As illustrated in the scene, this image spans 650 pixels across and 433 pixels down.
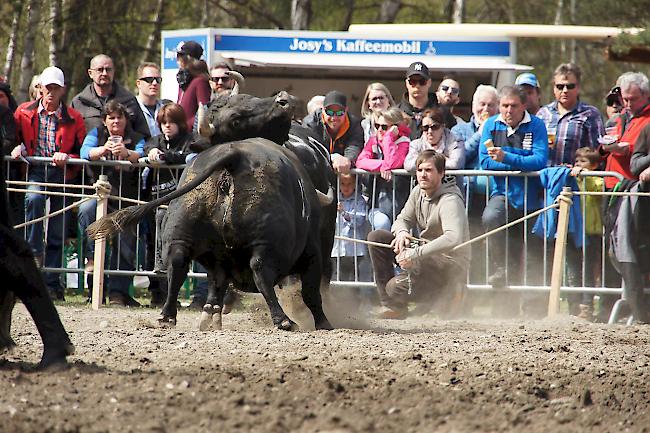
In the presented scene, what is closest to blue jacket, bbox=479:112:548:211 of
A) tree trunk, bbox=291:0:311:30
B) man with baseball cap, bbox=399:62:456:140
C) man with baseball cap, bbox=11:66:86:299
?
man with baseball cap, bbox=399:62:456:140

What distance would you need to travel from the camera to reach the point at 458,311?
1115 centimetres

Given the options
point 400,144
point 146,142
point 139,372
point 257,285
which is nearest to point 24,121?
point 146,142

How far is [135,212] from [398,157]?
3.70 metres

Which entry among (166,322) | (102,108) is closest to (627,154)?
(166,322)

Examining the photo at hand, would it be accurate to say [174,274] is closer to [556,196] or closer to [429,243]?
[429,243]

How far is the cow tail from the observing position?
8.28 metres

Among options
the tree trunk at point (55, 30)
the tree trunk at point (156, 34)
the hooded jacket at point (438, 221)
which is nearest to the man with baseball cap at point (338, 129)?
the hooded jacket at point (438, 221)

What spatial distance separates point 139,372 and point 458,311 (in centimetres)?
530

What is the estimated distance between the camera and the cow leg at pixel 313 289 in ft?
29.7

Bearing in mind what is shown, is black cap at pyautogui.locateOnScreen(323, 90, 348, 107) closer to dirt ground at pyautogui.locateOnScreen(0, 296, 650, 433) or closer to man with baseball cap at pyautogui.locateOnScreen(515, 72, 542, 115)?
man with baseball cap at pyautogui.locateOnScreen(515, 72, 542, 115)

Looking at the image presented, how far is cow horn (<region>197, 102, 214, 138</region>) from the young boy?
2.68 m

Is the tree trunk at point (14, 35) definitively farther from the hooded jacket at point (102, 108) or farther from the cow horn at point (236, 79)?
the cow horn at point (236, 79)

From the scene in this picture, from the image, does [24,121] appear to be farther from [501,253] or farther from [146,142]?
[501,253]

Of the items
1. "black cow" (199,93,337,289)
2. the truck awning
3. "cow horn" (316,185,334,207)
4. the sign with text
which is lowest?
"cow horn" (316,185,334,207)
